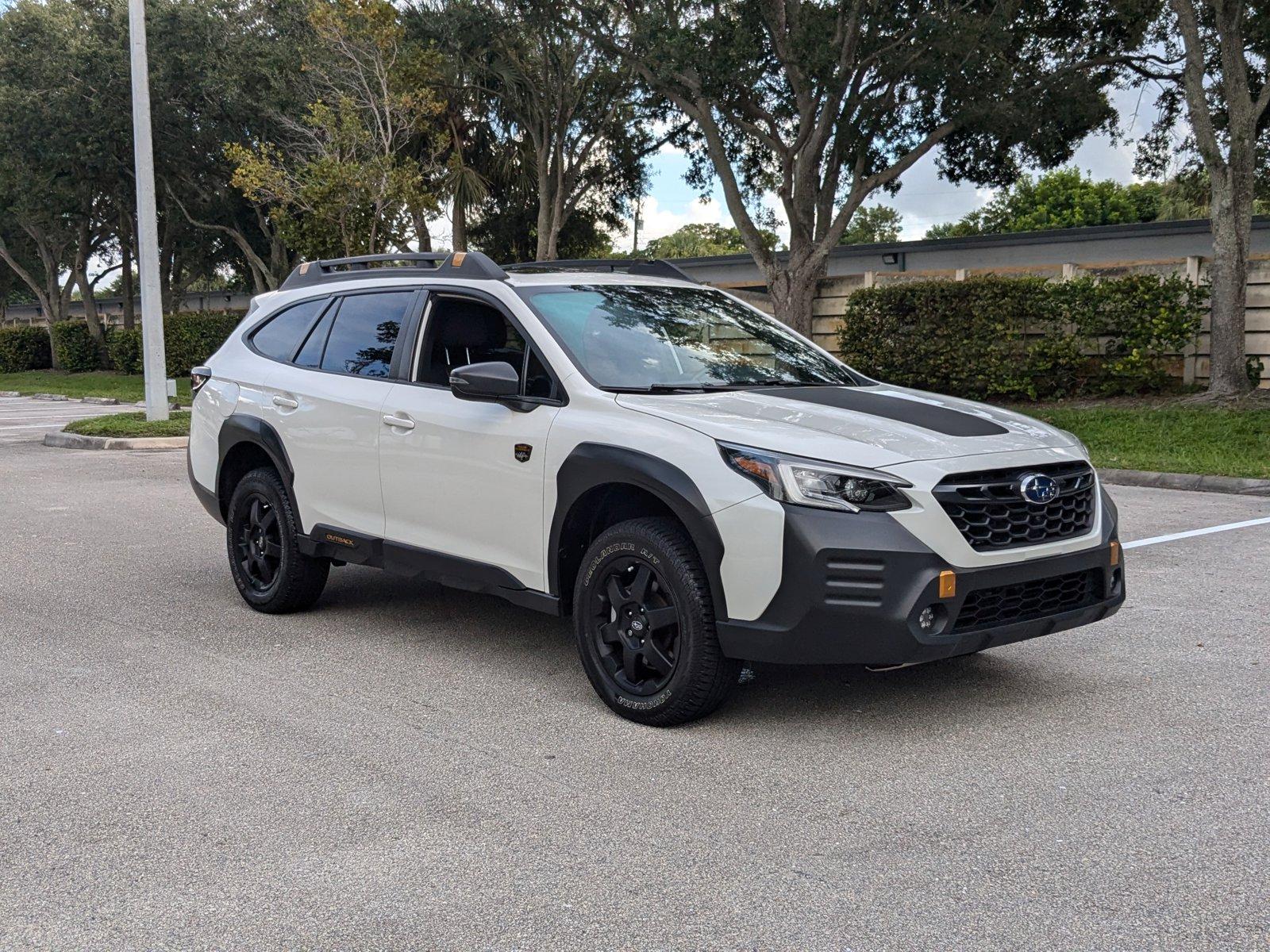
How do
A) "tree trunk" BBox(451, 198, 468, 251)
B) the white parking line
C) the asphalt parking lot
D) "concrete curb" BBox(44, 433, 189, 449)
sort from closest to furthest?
the asphalt parking lot → the white parking line → "concrete curb" BBox(44, 433, 189, 449) → "tree trunk" BBox(451, 198, 468, 251)

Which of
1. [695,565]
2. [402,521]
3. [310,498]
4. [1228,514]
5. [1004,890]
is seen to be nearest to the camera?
[1004,890]

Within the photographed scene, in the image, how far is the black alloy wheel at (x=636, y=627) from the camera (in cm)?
477

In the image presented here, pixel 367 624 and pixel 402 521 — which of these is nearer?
pixel 402 521

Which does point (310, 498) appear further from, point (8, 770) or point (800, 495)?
point (800, 495)

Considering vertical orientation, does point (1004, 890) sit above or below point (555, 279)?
below

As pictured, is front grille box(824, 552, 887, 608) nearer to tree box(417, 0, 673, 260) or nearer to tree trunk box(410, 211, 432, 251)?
tree box(417, 0, 673, 260)

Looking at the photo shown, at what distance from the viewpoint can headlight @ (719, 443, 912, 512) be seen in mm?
4430

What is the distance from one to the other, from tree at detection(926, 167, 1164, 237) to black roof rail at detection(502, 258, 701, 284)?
60.5m

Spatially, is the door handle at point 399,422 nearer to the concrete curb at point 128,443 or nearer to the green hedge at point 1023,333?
the concrete curb at point 128,443

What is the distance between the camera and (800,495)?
4441 millimetres

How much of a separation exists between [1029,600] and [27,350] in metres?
48.5

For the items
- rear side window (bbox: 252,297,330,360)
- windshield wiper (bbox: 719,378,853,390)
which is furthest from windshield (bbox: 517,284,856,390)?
rear side window (bbox: 252,297,330,360)

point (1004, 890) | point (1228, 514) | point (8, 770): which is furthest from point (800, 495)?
point (1228, 514)

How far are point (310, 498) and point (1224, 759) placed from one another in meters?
4.34
